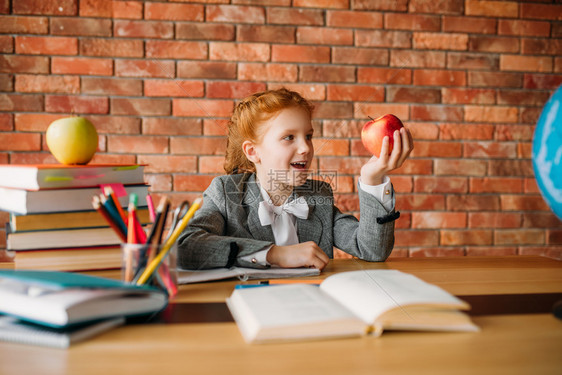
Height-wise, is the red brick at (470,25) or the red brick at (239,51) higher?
the red brick at (470,25)

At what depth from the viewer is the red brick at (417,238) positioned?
195cm

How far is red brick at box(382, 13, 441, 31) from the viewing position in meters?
1.90

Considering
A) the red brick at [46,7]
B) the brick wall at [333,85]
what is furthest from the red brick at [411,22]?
the red brick at [46,7]

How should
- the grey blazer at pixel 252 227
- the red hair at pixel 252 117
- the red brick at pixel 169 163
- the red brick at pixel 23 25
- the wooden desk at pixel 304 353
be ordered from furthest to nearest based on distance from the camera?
the red brick at pixel 169 163, the red brick at pixel 23 25, the red hair at pixel 252 117, the grey blazer at pixel 252 227, the wooden desk at pixel 304 353

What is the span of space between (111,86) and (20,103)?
0.34 metres

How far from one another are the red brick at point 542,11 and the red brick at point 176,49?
1342 millimetres

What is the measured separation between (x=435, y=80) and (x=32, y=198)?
1.60 m

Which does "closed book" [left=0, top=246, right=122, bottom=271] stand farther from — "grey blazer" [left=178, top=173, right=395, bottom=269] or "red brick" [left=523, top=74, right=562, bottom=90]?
"red brick" [left=523, top=74, right=562, bottom=90]

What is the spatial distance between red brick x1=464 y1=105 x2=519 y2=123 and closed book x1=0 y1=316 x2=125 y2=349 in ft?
5.81

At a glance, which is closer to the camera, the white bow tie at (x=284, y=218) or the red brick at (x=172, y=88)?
the white bow tie at (x=284, y=218)

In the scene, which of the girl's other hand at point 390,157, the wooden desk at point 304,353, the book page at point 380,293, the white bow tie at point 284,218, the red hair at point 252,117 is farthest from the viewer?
the red hair at point 252,117

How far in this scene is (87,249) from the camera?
888mm

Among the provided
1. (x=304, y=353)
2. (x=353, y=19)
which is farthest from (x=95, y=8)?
(x=304, y=353)

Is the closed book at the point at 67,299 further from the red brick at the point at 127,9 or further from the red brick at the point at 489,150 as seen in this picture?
the red brick at the point at 489,150
